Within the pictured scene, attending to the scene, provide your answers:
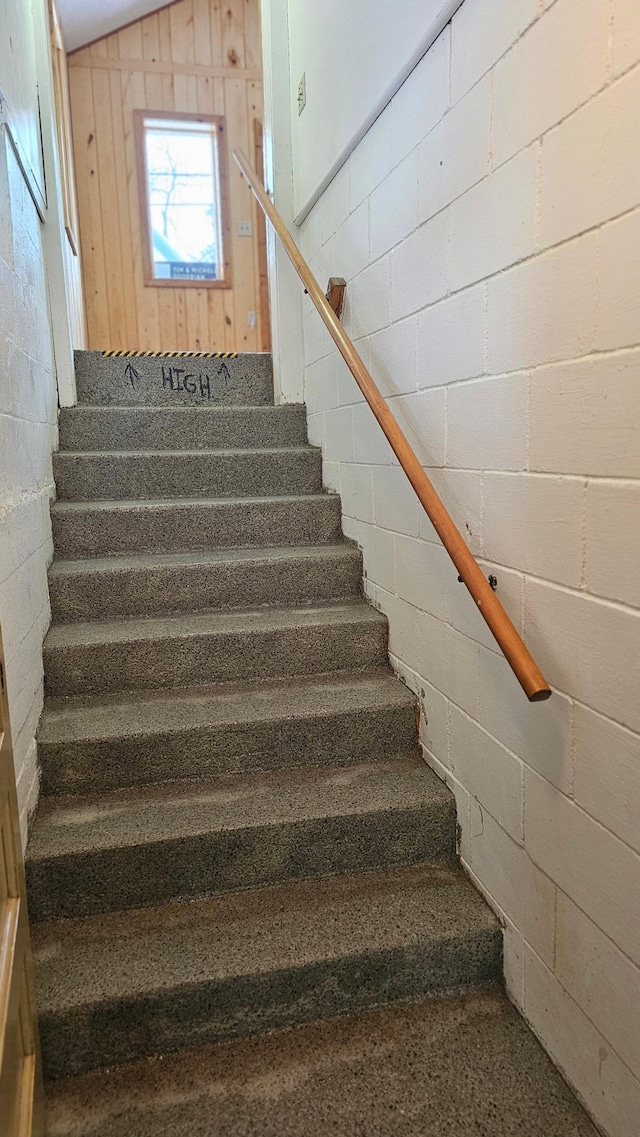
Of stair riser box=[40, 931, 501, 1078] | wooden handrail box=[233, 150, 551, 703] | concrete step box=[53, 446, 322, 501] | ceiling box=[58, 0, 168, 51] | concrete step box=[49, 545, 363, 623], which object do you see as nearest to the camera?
wooden handrail box=[233, 150, 551, 703]

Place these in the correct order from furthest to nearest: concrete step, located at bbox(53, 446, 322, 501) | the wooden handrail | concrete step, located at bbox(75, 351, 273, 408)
Answer: concrete step, located at bbox(75, 351, 273, 408) < concrete step, located at bbox(53, 446, 322, 501) < the wooden handrail

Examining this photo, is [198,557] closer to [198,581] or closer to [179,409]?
[198,581]

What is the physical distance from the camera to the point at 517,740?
1347mm

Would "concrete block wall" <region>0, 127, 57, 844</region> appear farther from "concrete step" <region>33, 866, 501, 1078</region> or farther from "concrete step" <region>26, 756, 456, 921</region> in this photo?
"concrete step" <region>33, 866, 501, 1078</region>

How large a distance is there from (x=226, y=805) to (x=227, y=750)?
0.55 ft

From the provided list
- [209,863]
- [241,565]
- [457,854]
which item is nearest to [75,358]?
[241,565]

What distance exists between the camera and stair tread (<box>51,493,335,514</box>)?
2336mm

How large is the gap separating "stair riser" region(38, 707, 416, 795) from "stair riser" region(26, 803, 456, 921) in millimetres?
255

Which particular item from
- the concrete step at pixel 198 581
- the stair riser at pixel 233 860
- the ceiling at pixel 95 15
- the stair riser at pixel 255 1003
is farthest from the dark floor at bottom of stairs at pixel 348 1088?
the ceiling at pixel 95 15

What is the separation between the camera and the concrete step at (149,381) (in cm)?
298

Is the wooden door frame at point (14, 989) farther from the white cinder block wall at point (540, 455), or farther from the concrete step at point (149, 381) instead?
the concrete step at point (149, 381)

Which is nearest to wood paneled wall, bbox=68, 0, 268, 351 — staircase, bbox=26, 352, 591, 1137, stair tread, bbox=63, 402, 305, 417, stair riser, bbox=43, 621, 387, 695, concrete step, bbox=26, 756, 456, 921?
stair tread, bbox=63, 402, 305, 417

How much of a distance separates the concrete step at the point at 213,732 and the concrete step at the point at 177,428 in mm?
1173

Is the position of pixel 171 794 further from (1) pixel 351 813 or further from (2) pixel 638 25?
(2) pixel 638 25
